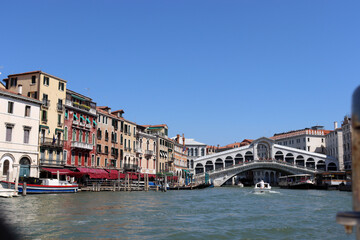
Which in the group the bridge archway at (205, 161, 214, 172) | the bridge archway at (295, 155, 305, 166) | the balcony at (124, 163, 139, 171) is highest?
the bridge archway at (295, 155, 305, 166)

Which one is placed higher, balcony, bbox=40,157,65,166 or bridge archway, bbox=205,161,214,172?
bridge archway, bbox=205,161,214,172

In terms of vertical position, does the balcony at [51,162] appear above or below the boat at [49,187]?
above

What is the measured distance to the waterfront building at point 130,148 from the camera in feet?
141

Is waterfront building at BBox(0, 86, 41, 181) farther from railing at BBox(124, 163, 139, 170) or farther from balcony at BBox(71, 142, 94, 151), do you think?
railing at BBox(124, 163, 139, 170)

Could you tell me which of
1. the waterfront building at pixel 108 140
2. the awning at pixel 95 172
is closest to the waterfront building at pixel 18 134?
the awning at pixel 95 172

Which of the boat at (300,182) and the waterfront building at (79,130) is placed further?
the boat at (300,182)

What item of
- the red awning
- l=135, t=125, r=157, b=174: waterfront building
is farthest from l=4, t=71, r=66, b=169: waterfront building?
l=135, t=125, r=157, b=174: waterfront building

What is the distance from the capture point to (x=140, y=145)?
46.8 m

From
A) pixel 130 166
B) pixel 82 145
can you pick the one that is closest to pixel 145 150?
pixel 130 166

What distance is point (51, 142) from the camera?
30.8 meters

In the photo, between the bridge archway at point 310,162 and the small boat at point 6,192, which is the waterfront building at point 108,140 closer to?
the small boat at point 6,192

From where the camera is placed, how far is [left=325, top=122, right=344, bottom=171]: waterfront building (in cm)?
6506

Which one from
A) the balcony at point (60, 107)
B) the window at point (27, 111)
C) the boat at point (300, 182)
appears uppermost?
the balcony at point (60, 107)

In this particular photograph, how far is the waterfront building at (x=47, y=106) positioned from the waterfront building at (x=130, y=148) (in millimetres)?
11255
